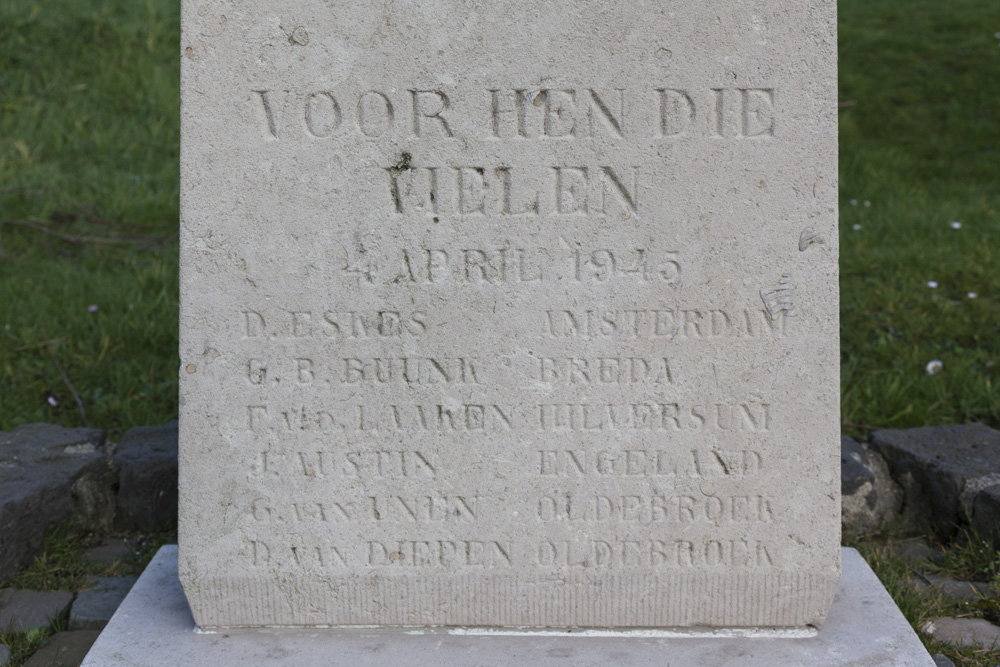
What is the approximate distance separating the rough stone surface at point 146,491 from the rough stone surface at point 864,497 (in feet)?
7.18

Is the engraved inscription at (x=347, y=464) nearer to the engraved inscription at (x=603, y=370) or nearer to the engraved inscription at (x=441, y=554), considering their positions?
the engraved inscription at (x=441, y=554)

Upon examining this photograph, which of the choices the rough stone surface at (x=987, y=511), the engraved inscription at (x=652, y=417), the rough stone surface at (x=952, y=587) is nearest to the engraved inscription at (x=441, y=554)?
the engraved inscription at (x=652, y=417)

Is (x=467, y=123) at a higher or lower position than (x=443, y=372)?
higher

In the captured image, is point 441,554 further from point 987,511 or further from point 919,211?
point 919,211

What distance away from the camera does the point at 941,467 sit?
319cm

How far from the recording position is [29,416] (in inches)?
153

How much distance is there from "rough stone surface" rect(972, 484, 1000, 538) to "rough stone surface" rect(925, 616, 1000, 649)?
Answer: 0.37 metres

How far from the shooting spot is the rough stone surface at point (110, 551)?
10.2 feet

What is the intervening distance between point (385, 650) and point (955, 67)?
8.03m

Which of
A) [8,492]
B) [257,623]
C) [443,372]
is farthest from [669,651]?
[8,492]

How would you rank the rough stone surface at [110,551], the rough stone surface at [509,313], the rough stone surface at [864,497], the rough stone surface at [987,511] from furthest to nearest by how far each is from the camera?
the rough stone surface at [864,497], the rough stone surface at [110,551], the rough stone surface at [987,511], the rough stone surface at [509,313]

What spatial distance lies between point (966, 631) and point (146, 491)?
2494mm

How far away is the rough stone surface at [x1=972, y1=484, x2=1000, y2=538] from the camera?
2998 millimetres

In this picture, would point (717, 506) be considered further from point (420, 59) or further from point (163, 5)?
point (163, 5)
